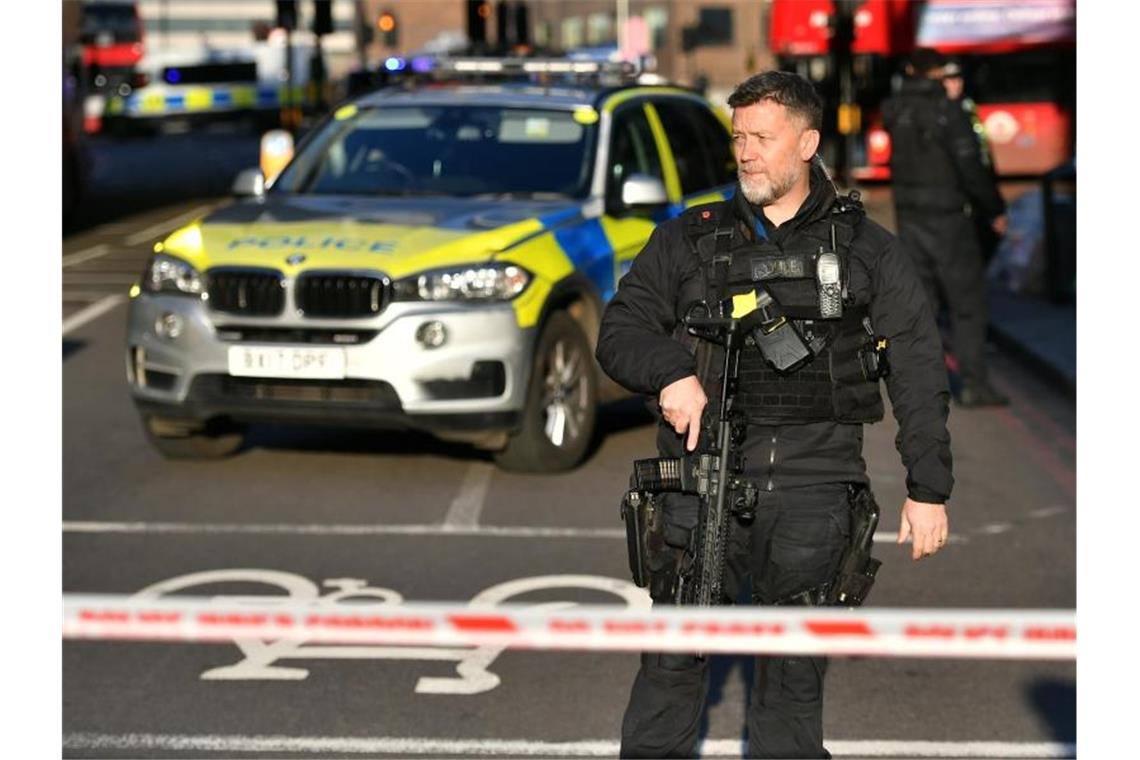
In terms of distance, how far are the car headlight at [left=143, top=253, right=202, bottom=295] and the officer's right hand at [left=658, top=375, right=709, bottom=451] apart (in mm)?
5243

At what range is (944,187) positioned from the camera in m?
11.2

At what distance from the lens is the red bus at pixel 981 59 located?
3105cm

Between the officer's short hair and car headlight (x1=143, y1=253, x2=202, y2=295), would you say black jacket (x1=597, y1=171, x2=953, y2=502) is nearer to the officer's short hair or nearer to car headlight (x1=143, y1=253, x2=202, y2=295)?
the officer's short hair

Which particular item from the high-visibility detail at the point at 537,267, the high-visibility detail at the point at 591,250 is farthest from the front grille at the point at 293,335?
the high-visibility detail at the point at 591,250

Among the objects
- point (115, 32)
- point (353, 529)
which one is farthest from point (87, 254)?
point (115, 32)

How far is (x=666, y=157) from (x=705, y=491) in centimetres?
646

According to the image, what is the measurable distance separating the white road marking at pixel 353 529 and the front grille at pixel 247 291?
97cm

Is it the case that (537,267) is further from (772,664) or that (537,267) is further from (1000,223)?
(772,664)

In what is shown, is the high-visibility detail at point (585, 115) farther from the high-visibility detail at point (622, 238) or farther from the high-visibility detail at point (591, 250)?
the high-visibility detail at point (591, 250)

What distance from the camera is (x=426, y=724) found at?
6043 millimetres

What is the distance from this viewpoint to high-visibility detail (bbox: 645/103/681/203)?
35.3 feet
